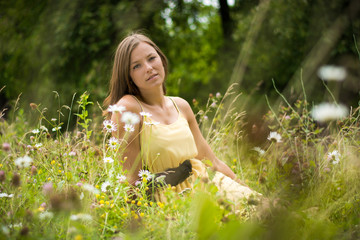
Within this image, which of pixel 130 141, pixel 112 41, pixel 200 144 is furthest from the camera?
pixel 112 41

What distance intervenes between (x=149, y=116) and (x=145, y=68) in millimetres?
325

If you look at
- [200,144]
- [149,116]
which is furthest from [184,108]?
[149,116]

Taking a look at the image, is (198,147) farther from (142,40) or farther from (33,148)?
(33,148)

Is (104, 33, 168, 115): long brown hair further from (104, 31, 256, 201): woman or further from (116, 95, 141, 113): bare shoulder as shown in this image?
(116, 95, 141, 113): bare shoulder

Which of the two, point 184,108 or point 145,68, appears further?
point 184,108

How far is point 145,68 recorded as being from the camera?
8.04 feet

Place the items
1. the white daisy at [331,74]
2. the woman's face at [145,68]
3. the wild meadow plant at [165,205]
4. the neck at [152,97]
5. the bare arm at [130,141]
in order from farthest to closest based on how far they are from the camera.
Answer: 1. the white daisy at [331,74]
2. the neck at [152,97]
3. the woman's face at [145,68]
4. the bare arm at [130,141]
5. the wild meadow plant at [165,205]

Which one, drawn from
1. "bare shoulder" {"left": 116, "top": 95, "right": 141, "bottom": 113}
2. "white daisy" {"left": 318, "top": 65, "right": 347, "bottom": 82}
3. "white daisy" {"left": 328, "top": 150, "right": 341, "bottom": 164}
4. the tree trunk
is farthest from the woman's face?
the tree trunk

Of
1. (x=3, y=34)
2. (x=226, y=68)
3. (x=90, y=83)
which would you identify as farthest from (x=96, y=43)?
(x=226, y=68)

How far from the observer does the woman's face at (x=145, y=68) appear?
2469 millimetres

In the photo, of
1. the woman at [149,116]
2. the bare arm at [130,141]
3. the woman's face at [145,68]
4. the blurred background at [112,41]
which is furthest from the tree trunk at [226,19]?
the bare arm at [130,141]

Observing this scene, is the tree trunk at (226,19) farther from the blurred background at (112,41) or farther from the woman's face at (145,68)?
the woman's face at (145,68)

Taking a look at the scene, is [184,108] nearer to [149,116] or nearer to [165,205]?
[149,116]

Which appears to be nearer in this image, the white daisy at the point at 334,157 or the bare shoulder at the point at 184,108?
the white daisy at the point at 334,157
